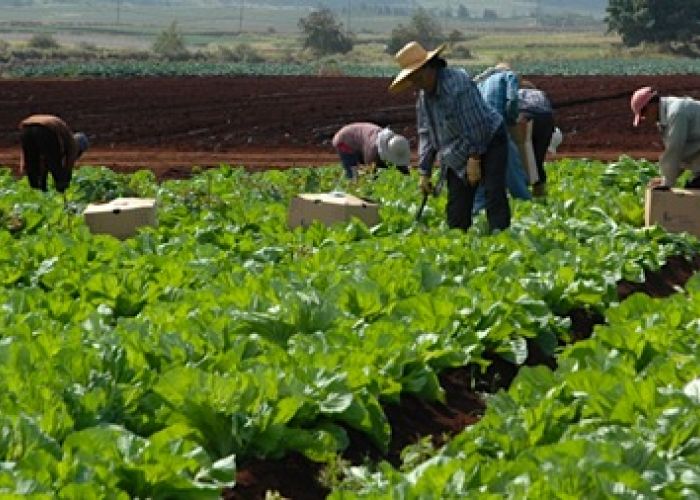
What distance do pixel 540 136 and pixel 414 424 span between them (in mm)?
7454

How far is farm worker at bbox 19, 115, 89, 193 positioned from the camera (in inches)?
514

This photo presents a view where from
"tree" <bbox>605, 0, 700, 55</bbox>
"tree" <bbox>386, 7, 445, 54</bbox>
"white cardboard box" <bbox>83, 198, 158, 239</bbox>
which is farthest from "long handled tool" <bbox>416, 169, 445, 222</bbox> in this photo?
"tree" <bbox>386, 7, 445, 54</bbox>

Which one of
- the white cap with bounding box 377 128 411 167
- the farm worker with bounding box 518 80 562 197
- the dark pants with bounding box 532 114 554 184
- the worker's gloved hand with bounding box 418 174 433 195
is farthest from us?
the white cap with bounding box 377 128 411 167

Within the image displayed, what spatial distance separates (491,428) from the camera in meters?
5.37

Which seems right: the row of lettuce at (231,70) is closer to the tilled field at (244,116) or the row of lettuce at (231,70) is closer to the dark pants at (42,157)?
the tilled field at (244,116)

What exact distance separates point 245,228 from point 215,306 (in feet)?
14.4

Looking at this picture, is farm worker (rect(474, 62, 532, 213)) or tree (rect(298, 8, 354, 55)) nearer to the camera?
farm worker (rect(474, 62, 532, 213))

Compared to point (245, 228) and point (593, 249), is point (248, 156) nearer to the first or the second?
point (245, 228)

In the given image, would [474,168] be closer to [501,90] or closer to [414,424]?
[501,90]

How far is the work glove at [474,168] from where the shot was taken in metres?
10.3

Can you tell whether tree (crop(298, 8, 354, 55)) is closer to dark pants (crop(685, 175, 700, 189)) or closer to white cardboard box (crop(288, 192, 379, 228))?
dark pants (crop(685, 175, 700, 189))

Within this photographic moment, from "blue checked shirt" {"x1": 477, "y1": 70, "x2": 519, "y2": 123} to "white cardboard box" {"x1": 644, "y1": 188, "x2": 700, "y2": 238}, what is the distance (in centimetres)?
134

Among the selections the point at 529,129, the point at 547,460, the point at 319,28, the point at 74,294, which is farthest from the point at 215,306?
the point at 319,28

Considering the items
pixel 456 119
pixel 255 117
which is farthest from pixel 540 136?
pixel 255 117
